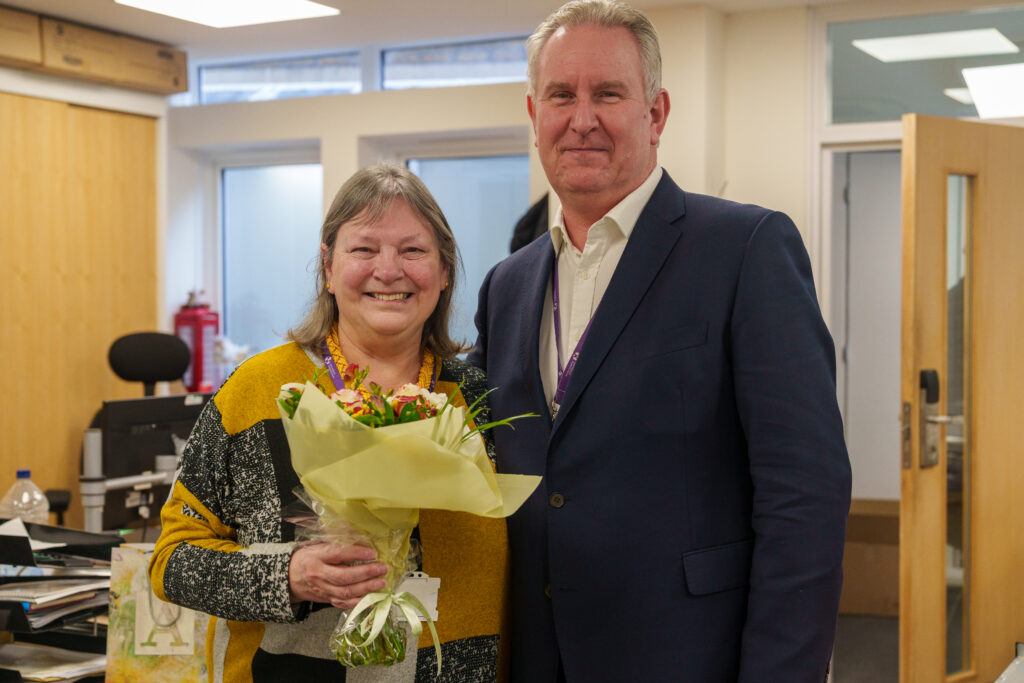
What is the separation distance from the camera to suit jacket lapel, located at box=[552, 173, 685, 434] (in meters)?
1.69

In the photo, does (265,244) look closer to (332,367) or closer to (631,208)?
(332,367)

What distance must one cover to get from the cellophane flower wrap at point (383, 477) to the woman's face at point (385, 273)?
0.80 feet

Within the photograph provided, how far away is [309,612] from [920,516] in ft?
9.35

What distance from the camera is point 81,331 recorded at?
5031mm

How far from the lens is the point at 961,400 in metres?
4.04

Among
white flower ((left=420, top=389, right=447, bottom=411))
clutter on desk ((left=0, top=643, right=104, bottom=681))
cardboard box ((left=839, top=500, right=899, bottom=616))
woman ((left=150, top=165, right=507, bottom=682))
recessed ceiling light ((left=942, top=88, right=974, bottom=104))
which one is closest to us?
white flower ((left=420, top=389, right=447, bottom=411))

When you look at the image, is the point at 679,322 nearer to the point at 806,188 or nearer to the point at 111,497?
the point at 111,497

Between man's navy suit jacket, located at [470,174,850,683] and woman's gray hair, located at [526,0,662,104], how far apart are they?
0.91 ft

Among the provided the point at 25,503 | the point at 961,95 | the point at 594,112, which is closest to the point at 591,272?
the point at 594,112

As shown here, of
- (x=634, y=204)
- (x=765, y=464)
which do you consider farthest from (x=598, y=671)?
(x=634, y=204)

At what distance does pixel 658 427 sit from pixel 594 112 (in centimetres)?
54

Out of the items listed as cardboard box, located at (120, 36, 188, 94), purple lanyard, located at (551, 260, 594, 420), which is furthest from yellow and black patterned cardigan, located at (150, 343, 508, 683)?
cardboard box, located at (120, 36, 188, 94)

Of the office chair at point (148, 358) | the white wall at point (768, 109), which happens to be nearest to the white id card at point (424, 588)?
the office chair at point (148, 358)

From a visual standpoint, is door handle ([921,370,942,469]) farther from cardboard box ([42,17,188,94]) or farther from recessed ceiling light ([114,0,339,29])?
cardboard box ([42,17,188,94])
